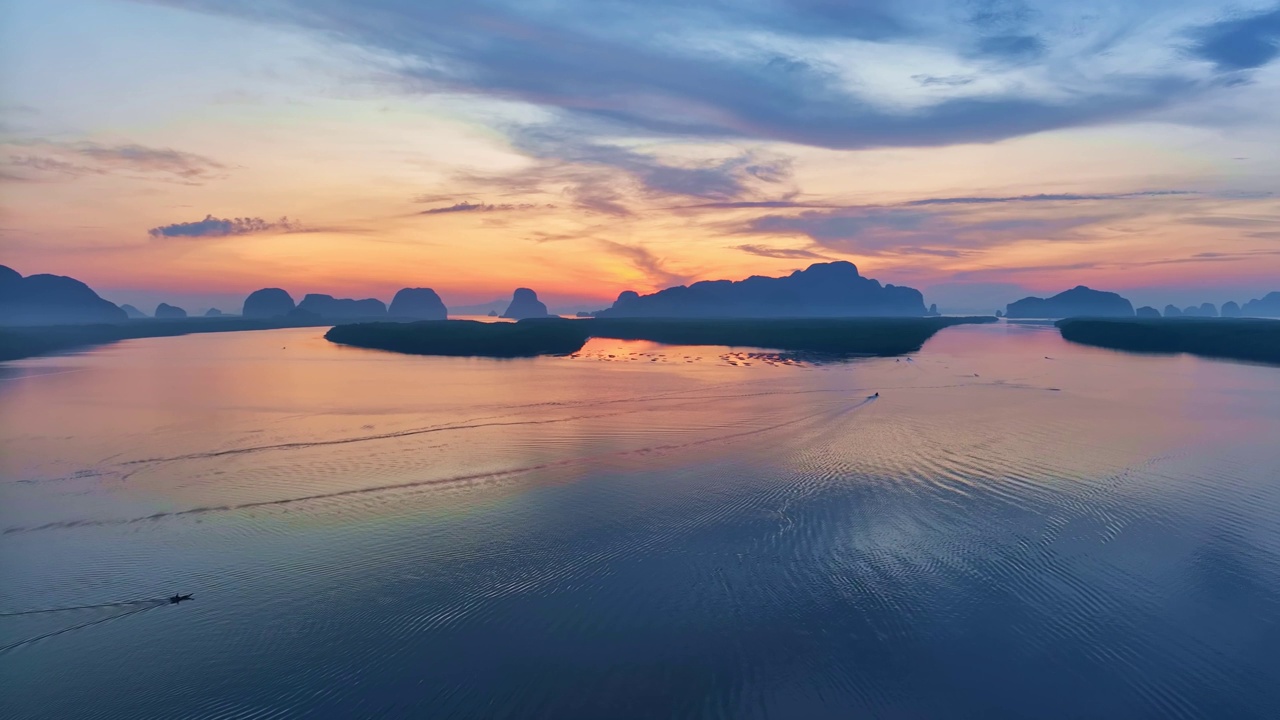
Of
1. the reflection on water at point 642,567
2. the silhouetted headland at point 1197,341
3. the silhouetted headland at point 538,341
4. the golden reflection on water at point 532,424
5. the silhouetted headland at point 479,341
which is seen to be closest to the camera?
the reflection on water at point 642,567

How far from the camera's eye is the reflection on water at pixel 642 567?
9.17 m

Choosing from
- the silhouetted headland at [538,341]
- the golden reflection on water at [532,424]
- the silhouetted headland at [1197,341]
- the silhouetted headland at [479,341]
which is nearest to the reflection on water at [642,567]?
the golden reflection on water at [532,424]

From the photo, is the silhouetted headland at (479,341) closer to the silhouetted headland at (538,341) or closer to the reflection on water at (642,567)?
the silhouetted headland at (538,341)

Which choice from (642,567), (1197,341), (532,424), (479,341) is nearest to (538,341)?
(479,341)

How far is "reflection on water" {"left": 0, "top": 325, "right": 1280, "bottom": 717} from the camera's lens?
361 inches

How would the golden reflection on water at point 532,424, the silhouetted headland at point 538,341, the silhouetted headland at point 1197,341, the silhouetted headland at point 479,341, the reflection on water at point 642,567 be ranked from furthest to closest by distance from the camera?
the silhouetted headland at point 538,341, the silhouetted headland at point 479,341, the silhouetted headland at point 1197,341, the golden reflection on water at point 532,424, the reflection on water at point 642,567

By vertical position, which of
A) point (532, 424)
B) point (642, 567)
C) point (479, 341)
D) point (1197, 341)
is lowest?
point (642, 567)

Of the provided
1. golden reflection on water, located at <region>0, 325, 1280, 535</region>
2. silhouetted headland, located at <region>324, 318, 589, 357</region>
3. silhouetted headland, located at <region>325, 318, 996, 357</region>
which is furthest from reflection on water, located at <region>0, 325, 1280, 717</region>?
silhouetted headland, located at <region>325, 318, 996, 357</region>

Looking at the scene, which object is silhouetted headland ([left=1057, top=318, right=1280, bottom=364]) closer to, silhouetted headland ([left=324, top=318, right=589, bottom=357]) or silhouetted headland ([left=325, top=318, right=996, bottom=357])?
silhouetted headland ([left=325, top=318, right=996, bottom=357])

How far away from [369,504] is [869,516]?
13771 millimetres

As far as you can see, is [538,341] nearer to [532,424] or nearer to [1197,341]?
[532,424]

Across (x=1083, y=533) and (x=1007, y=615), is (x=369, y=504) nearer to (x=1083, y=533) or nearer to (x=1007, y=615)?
(x=1007, y=615)

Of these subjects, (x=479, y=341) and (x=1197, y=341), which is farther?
(x=479, y=341)

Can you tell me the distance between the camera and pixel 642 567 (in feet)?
42.7
